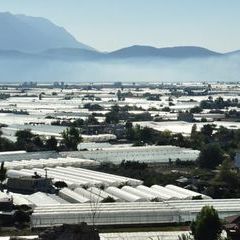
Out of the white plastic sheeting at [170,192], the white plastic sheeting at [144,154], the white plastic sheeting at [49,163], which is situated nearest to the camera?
the white plastic sheeting at [170,192]

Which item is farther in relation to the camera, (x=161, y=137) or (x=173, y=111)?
(x=173, y=111)

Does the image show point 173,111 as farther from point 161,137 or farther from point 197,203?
point 197,203

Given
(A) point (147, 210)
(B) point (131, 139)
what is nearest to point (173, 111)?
(B) point (131, 139)

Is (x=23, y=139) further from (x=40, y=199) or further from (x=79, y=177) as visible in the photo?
(x=40, y=199)

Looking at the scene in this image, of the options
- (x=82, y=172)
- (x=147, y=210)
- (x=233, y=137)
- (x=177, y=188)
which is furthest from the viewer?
(x=233, y=137)

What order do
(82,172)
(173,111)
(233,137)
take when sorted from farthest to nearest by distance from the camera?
(173,111) → (233,137) → (82,172)

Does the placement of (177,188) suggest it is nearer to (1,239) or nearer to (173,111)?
(1,239)

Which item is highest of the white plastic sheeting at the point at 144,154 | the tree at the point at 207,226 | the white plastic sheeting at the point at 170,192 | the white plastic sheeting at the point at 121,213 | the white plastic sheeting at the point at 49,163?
the tree at the point at 207,226

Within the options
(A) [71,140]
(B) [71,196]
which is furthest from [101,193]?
(A) [71,140]

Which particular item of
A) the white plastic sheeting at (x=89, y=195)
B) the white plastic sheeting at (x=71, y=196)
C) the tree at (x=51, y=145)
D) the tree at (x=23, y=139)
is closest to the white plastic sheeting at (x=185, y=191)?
the white plastic sheeting at (x=89, y=195)

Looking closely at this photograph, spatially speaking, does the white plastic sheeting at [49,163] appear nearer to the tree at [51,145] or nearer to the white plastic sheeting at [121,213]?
the tree at [51,145]

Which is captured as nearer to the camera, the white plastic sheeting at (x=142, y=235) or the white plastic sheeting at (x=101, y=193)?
the white plastic sheeting at (x=142, y=235)
